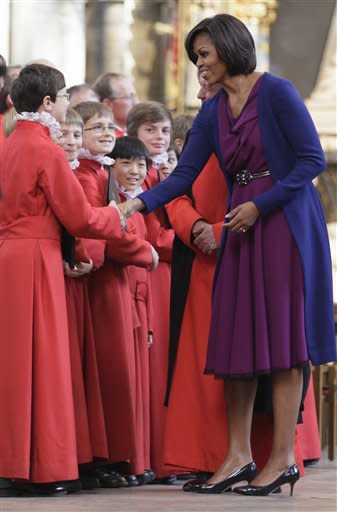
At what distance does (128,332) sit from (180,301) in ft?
1.13

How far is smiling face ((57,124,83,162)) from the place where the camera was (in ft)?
21.5

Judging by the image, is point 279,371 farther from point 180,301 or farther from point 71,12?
point 71,12

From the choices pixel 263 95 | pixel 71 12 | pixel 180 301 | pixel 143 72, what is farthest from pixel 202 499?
pixel 143 72

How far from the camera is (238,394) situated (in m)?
5.93

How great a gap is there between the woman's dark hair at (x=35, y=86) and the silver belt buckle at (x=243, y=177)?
802 mm

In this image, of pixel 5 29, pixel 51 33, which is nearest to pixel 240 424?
pixel 5 29

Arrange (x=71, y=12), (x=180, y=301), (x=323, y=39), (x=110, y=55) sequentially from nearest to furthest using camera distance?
(x=180, y=301), (x=71, y=12), (x=110, y=55), (x=323, y=39)

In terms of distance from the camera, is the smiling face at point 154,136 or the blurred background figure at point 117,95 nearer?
the smiling face at point 154,136

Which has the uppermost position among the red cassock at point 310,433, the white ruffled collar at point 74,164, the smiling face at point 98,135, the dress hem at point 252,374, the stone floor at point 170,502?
the smiling face at point 98,135

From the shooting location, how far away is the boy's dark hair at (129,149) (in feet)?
22.8

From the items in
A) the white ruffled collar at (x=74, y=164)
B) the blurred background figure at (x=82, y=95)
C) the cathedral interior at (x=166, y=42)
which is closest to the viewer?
the white ruffled collar at (x=74, y=164)

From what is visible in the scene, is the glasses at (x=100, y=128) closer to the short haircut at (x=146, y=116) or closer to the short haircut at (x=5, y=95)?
the short haircut at (x=5, y=95)

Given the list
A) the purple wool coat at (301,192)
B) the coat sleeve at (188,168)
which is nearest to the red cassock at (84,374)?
the coat sleeve at (188,168)

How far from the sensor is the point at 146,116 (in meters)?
7.69
